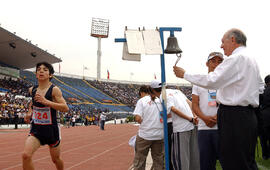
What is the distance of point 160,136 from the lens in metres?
4.84

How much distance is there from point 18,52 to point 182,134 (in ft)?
118

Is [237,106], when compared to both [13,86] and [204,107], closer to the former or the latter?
[204,107]

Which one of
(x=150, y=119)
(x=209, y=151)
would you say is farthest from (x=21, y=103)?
(x=209, y=151)

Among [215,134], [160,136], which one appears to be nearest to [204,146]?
[215,134]

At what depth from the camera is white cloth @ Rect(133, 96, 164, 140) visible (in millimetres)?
4828

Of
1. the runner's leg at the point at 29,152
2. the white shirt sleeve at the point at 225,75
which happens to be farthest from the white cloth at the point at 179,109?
the runner's leg at the point at 29,152

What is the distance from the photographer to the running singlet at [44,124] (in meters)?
4.57

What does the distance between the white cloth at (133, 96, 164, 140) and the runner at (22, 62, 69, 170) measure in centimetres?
122

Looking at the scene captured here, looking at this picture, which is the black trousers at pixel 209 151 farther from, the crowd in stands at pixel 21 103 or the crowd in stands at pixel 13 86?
the crowd in stands at pixel 13 86

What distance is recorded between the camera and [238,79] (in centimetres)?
270

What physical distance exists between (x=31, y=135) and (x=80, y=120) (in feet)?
112

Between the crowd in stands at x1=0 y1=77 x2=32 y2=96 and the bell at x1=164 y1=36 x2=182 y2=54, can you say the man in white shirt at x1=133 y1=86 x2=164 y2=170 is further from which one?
the crowd in stands at x1=0 y1=77 x2=32 y2=96

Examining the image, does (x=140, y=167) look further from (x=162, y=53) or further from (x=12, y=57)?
(x=12, y=57)

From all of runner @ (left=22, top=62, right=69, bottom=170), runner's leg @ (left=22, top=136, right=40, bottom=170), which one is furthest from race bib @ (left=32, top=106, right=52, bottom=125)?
runner's leg @ (left=22, top=136, right=40, bottom=170)
